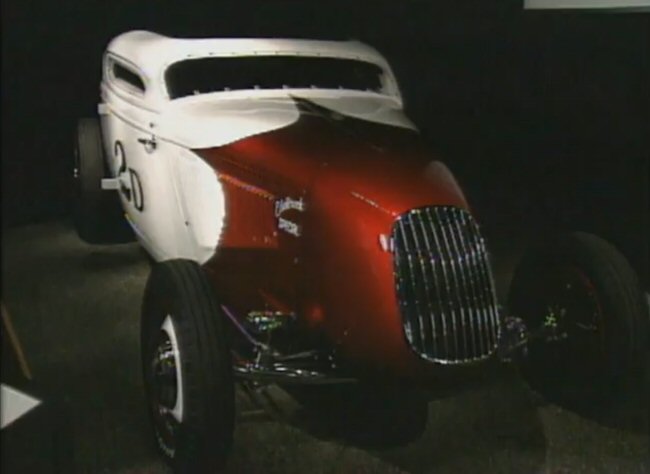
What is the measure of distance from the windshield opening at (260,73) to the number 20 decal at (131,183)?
1.03 ft

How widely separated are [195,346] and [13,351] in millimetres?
422

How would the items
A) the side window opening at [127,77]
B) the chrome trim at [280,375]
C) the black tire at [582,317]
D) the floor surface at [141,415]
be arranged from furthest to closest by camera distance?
the side window opening at [127,77] → the black tire at [582,317] → the floor surface at [141,415] → the chrome trim at [280,375]

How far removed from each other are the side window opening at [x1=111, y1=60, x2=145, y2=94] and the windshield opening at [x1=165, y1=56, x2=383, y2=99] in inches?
5.4

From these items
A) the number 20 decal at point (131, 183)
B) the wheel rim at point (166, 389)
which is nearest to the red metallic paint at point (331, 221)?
the wheel rim at point (166, 389)

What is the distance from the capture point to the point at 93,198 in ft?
10.2

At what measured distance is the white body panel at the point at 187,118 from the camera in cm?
279

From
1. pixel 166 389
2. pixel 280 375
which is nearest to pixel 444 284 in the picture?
pixel 280 375

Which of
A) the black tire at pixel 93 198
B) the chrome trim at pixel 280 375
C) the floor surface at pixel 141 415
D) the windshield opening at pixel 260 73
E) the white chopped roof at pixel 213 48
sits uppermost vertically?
the white chopped roof at pixel 213 48

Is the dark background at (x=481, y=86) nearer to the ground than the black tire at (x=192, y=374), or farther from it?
farther from it

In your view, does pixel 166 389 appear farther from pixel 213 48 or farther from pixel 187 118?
pixel 213 48

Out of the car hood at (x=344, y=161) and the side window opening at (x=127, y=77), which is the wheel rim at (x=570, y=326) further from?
the side window opening at (x=127, y=77)

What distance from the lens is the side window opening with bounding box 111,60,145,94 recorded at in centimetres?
287

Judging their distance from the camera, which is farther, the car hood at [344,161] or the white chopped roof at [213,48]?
the white chopped roof at [213,48]

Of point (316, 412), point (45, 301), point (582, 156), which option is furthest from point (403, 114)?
point (45, 301)
